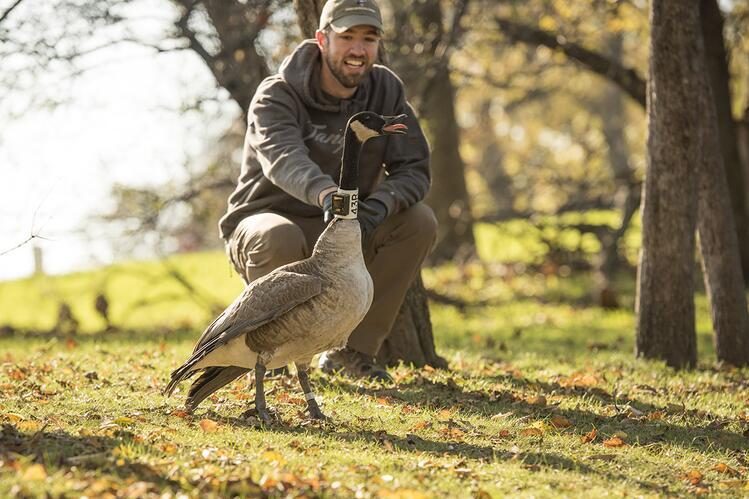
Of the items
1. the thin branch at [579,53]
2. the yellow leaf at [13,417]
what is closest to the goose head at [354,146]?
the yellow leaf at [13,417]

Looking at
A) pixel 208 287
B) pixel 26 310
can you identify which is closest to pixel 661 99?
pixel 208 287

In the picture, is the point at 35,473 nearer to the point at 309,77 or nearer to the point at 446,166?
the point at 309,77

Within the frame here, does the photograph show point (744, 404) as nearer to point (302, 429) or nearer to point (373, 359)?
point (373, 359)

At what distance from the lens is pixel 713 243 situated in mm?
9648

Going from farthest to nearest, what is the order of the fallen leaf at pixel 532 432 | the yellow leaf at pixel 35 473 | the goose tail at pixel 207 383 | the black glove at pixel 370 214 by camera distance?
the black glove at pixel 370 214, the goose tail at pixel 207 383, the fallen leaf at pixel 532 432, the yellow leaf at pixel 35 473

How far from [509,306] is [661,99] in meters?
6.68

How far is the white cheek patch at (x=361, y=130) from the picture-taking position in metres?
6.10

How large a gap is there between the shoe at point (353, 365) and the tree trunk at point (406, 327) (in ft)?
1.27

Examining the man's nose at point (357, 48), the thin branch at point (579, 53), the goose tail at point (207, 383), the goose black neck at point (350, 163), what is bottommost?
the goose tail at point (207, 383)

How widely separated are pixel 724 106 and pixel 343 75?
31.7 ft

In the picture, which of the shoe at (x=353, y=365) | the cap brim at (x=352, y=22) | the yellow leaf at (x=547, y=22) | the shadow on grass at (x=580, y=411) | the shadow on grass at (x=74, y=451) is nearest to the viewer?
the shadow on grass at (x=74, y=451)

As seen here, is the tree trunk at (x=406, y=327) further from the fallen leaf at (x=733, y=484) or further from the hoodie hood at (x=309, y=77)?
the fallen leaf at (x=733, y=484)

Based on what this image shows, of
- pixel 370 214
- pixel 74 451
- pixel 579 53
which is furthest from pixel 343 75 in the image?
pixel 579 53

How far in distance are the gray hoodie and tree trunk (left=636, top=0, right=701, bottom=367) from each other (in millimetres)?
2654
